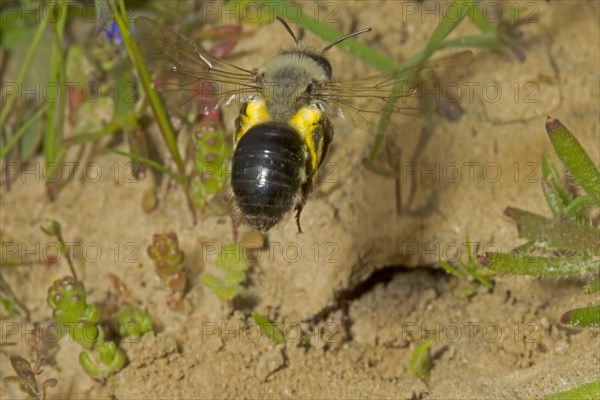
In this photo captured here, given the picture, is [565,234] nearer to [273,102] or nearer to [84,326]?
[273,102]

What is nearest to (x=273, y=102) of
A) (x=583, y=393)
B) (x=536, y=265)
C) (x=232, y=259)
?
(x=232, y=259)

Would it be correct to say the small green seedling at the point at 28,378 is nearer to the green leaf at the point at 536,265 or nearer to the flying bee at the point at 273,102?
the flying bee at the point at 273,102

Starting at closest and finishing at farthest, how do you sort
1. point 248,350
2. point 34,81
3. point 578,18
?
point 248,350
point 578,18
point 34,81

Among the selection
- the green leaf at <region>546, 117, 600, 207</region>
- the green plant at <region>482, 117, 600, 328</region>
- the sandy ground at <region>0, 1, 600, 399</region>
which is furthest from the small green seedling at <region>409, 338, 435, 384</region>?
the green leaf at <region>546, 117, 600, 207</region>

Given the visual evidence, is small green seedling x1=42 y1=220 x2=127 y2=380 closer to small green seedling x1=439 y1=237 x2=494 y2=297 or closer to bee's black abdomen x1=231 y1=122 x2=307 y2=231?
bee's black abdomen x1=231 y1=122 x2=307 y2=231

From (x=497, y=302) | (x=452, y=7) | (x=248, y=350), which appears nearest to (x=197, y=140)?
(x=248, y=350)

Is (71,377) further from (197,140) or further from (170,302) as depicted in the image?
(197,140)

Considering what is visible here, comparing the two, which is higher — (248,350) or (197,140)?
(197,140)

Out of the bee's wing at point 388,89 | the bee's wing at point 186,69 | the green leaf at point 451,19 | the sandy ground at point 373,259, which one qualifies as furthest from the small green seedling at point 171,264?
the green leaf at point 451,19
